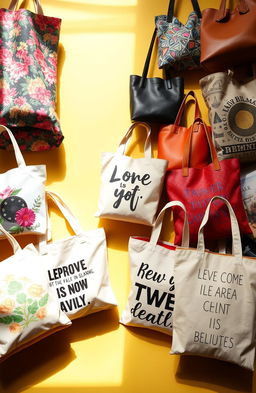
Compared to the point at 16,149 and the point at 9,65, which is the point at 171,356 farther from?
the point at 9,65

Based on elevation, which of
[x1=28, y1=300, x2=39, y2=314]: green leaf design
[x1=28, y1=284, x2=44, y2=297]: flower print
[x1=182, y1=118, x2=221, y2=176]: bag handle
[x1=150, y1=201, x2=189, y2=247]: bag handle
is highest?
[x1=182, y1=118, x2=221, y2=176]: bag handle

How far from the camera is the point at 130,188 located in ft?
5.43

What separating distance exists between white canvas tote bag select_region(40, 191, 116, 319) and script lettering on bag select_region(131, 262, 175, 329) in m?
0.11

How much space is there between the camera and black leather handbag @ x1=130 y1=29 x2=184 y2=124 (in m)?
1.74

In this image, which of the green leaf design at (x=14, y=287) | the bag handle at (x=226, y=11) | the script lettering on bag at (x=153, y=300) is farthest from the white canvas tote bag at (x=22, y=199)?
the bag handle at (x=226, y=11)

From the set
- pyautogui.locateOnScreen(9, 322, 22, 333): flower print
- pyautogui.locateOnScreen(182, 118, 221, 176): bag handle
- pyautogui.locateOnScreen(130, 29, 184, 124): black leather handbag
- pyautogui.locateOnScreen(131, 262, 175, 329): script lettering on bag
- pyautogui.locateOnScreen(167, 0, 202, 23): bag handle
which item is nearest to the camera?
pyautogui.locateOnScreen(9, 322, 22, 333): flower print

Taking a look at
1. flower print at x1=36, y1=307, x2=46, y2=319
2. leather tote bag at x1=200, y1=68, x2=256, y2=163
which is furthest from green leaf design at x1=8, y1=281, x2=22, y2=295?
leather tote bag at x1=200, y1=68, x2=256, y2=163

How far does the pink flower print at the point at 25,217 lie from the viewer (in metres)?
1.60

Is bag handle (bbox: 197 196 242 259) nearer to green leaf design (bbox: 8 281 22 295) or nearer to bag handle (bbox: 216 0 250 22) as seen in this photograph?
green leaf design (bbox: 8 281 22 295)

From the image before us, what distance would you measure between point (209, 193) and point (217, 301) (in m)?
0.41

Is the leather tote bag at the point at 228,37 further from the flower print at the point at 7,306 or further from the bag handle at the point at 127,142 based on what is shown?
the flower print at the point at 7,306

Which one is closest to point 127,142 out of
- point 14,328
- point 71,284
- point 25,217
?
point 25,217

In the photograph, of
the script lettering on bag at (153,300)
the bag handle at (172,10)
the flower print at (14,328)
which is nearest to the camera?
the flower print at (14,328)

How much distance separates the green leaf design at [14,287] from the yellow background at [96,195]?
0.28 meters
